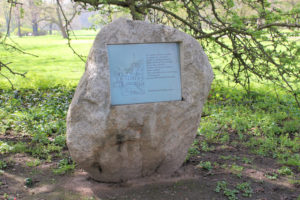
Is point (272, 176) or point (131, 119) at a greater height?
point (131, 119)

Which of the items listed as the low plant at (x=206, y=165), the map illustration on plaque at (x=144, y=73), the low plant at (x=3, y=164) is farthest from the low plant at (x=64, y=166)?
the low plant at (x=206, y=165)

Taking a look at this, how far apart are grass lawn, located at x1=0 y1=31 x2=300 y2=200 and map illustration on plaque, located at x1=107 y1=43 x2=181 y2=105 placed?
3.80 ft

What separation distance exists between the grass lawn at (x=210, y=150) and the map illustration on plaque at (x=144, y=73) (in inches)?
45.6

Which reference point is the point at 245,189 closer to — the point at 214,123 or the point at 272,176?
the point at 272,176

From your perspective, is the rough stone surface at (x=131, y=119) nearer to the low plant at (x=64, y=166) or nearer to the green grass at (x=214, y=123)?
the low plant at (x=64, y=166)

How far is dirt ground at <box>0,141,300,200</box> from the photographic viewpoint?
3.71m

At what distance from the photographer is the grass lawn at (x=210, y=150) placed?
3.85 m

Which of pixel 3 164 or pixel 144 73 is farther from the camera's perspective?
pixel 3 164

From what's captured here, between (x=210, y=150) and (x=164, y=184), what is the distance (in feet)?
4.42

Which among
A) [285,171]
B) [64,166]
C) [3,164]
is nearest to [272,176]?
[285,171]

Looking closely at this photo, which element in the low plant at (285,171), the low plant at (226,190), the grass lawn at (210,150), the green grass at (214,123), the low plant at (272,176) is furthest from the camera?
the green grass at (214,123)

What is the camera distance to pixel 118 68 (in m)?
3.57

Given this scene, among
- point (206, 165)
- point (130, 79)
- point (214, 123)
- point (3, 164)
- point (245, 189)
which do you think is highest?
point (130, 79)

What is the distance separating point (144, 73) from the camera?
3.66 meters
